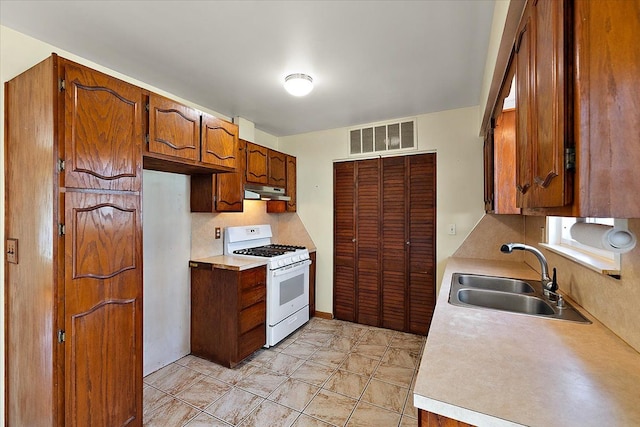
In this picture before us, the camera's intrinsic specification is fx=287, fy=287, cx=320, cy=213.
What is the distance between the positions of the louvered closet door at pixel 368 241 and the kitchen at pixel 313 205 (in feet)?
1.26

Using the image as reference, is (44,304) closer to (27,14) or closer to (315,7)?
(27,14)

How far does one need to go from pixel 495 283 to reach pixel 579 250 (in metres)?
0.55

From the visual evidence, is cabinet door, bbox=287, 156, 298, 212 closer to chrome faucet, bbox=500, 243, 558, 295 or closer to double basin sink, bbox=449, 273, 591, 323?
double basin sink, bbox=449, 273, 591, 323

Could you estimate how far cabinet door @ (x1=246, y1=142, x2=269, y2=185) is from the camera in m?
3.10

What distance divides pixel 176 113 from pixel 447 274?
2320 millimetres

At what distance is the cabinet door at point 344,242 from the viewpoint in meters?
3.58

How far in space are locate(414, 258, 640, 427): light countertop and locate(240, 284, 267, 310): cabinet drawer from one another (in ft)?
5.85

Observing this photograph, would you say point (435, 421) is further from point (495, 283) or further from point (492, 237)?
point (492, 237)

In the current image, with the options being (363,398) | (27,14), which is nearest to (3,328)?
(27,14)

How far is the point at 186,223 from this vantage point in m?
2.79

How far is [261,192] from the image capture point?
3.20 meters

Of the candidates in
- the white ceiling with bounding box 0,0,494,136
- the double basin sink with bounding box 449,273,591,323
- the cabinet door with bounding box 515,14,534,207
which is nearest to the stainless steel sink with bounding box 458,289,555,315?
the double basin sink with bounding box 449,273,591,323

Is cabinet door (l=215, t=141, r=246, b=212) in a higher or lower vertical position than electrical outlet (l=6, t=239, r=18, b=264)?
higher

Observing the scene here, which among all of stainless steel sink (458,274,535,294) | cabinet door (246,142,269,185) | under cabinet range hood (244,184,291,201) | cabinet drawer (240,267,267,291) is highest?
cabinet door (246,142,269,185)
